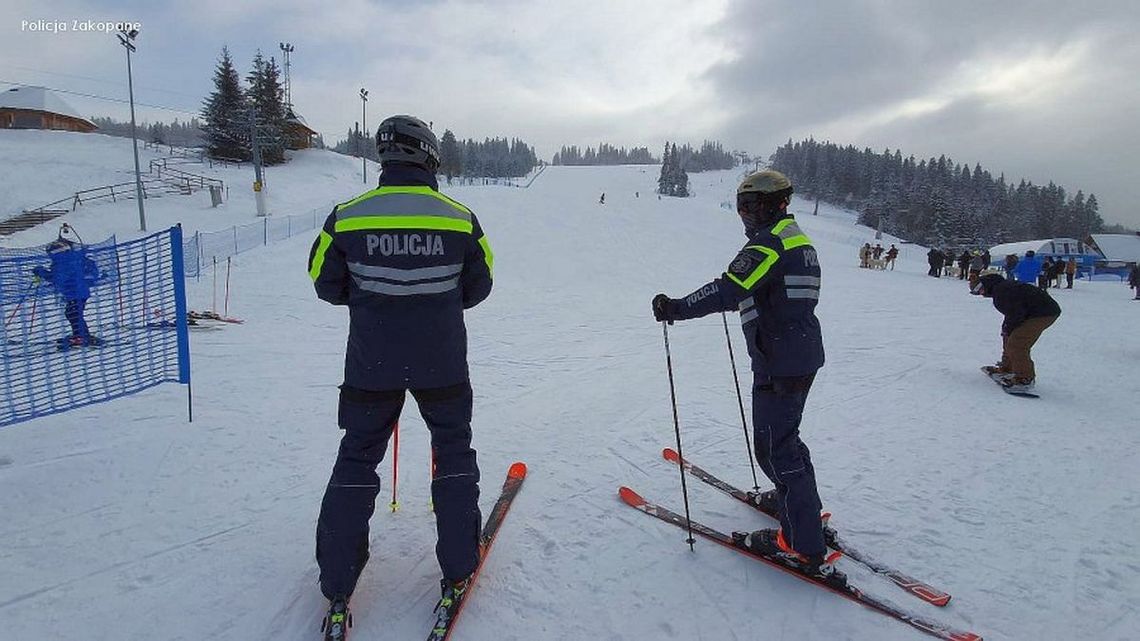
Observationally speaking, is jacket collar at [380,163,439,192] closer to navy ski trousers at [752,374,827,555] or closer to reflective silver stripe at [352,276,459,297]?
reflective silver stripe at [352,276,459,297]

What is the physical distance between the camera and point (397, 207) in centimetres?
247

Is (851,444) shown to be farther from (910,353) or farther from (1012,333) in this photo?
(910,353)

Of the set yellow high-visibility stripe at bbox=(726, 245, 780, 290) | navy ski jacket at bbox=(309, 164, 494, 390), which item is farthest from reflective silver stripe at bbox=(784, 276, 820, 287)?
navy ski jacket at bbox=(309, 164, 494, 390)

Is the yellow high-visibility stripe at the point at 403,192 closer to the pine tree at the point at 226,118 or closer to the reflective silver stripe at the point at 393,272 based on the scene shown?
the reflective silver stripe at the point at 393,272

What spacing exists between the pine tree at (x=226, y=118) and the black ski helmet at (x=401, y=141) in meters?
49.6

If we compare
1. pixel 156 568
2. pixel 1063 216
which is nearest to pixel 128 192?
pixel 156 568

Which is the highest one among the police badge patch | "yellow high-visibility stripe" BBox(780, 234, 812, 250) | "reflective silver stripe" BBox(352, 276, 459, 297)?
"yellow high-visibility stripe" BBox(780, 234, 812, 250)

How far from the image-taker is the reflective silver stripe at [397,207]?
246 centimetres

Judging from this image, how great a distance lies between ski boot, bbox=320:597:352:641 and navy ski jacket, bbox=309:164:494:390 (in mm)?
1005

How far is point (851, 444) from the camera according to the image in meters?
5.13

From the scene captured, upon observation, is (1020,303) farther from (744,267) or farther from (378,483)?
(378,483)

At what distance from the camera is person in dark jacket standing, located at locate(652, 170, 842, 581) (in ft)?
9.82

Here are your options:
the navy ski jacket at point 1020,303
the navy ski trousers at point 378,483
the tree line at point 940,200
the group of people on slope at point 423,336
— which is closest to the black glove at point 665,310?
the group of people on slope at point 423,336

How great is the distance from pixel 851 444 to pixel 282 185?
42397 millimetres
